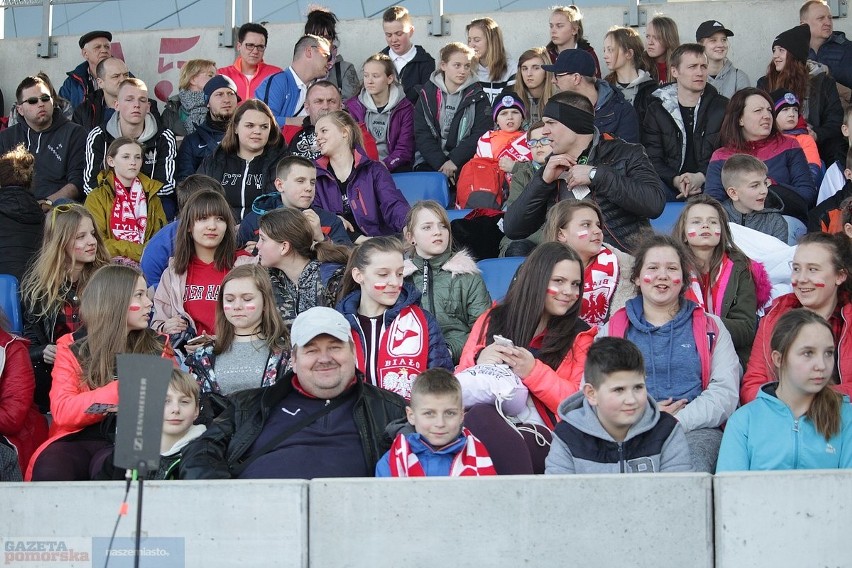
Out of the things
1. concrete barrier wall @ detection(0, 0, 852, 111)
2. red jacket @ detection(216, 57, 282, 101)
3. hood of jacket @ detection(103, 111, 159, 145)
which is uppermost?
concrete barrier wall @ detection(0, 0, 852, 111)

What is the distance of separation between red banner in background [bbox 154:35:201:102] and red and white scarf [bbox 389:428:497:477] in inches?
264

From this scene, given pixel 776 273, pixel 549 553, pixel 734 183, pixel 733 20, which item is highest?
pixel 733 20

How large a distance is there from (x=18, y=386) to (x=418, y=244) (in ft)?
6.44

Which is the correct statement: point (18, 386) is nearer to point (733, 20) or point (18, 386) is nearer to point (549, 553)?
point (549, 553)

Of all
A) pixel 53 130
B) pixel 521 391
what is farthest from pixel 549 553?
pixel 53 130

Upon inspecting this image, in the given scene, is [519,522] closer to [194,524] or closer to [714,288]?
[194,524]

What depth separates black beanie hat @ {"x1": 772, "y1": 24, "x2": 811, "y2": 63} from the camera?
8297mm

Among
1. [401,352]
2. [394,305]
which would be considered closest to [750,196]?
[394,305]

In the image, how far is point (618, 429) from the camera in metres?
4.29

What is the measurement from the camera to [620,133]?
7820 mm

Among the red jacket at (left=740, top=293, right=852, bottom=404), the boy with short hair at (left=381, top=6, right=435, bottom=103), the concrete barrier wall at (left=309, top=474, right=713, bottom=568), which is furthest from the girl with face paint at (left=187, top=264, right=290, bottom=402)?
the boy with short hair at (left=381, top=6, right=435, bottom=103)

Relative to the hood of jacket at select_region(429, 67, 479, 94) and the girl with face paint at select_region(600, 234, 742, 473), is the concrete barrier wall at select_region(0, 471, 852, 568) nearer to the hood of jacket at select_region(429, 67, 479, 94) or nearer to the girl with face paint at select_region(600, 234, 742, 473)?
Result: the girl with face paint at select_region(600, 234, 742, 473)

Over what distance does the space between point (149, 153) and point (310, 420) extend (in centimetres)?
412

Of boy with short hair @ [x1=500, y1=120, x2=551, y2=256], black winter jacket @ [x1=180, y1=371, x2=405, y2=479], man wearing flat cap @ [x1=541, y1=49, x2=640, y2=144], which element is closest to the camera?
black winter jacket @ [x1=180, y1=371, x2=405, y2=479]
